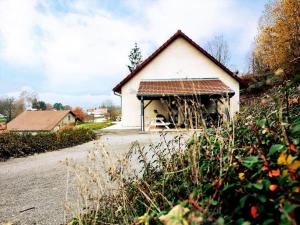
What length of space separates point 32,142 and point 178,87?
35.5 ft

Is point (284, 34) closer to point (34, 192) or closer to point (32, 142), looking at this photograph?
point (32, 142)

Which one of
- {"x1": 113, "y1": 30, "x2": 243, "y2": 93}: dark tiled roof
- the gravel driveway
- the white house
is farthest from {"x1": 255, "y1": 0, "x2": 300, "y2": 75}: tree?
the gravel driveway

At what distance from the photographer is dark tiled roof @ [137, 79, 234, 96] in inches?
734

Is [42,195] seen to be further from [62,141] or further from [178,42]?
[178,42]

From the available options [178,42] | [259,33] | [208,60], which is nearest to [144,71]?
[178,42]

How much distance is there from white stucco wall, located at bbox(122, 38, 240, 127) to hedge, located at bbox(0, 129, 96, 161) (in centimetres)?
797

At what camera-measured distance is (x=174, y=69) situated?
74.2 ft

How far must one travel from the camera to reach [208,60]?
22.6 metres

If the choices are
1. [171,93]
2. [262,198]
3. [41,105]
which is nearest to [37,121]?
[171,93]

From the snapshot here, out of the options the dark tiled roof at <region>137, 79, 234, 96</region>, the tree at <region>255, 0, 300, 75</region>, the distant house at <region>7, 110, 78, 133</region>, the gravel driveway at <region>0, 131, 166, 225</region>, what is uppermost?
the tree at <region>255, 0, 300, 75</region>

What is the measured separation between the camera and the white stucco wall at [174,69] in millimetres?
22469

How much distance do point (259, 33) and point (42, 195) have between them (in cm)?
3564

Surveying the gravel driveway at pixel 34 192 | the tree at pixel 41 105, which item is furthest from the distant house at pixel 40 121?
the gravel driveway at pixel 34 192

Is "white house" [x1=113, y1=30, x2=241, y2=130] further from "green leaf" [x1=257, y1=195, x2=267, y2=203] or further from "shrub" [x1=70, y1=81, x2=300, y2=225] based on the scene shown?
"green leaf" [x1=257, y1=195, x2=267, y2=203]
